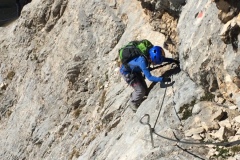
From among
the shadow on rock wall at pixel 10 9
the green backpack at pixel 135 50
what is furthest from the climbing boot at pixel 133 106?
the shadow on rock wall at pixel 10 9

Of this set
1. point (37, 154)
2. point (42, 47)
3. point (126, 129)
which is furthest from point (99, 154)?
point (42, 47)

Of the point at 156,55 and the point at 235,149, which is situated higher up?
the point at 156,55

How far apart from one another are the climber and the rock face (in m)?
0.33

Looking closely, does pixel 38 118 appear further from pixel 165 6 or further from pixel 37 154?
pixel 165 6

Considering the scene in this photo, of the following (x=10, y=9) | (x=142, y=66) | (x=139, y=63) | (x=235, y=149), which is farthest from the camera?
(x=10, y=9)

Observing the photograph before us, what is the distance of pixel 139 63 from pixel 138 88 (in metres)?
0.81

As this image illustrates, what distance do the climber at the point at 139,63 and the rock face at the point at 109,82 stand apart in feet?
1.09

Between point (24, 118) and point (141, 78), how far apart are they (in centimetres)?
862

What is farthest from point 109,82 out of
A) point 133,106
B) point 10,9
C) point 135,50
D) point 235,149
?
point 10,9

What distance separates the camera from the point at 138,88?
12.1 m

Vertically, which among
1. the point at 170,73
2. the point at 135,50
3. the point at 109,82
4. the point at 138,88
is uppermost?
the point at 135,50

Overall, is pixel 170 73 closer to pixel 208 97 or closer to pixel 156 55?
A: pixel 156 55

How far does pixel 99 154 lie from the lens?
1186 centimetres

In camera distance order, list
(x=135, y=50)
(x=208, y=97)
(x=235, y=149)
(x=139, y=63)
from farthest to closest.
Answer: (x=135, y=50) → (x=139, y=63) → (x=208, y=97) → (x=235, y=149)
